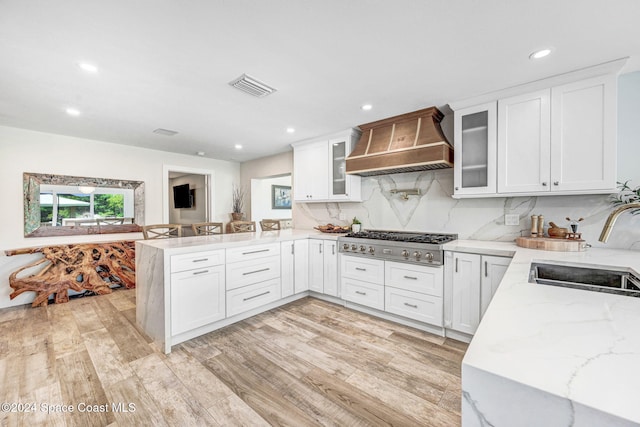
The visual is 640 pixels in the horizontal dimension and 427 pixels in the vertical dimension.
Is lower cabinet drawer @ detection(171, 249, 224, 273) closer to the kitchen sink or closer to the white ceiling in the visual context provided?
the white ceiling

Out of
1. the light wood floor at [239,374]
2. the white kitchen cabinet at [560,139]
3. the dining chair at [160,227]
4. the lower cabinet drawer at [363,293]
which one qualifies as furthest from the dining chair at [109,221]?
the white kitchen cabinet at [560,139]

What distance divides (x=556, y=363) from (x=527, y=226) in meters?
2.61

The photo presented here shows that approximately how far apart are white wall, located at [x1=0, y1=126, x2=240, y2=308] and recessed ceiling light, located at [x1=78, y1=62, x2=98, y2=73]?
8.47 ft

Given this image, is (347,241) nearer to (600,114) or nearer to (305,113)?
(305,113)

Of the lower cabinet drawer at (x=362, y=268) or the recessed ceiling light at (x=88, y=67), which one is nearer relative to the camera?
the recessed ceiling light at (x=88, y=67)

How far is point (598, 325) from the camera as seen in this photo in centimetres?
79

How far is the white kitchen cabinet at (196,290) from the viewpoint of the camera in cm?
240

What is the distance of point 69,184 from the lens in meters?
3.95

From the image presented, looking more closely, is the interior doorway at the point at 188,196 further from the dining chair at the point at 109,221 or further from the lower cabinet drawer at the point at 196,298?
the lower cabinet drawer at the point at 196,298

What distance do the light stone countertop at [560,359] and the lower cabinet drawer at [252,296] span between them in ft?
8.11

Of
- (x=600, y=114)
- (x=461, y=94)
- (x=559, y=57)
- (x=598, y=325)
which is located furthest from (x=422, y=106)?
(x=598, y=325)

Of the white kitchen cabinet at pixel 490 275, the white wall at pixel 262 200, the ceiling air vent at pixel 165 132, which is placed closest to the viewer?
the white kitchen cabinet at pixel 490 275

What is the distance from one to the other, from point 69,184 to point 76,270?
4.11 ft

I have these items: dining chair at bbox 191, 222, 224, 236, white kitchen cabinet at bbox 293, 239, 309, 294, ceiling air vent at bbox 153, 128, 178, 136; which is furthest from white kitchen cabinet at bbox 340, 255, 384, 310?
ceiling air vent at bbox 153, 128, 178, 136
